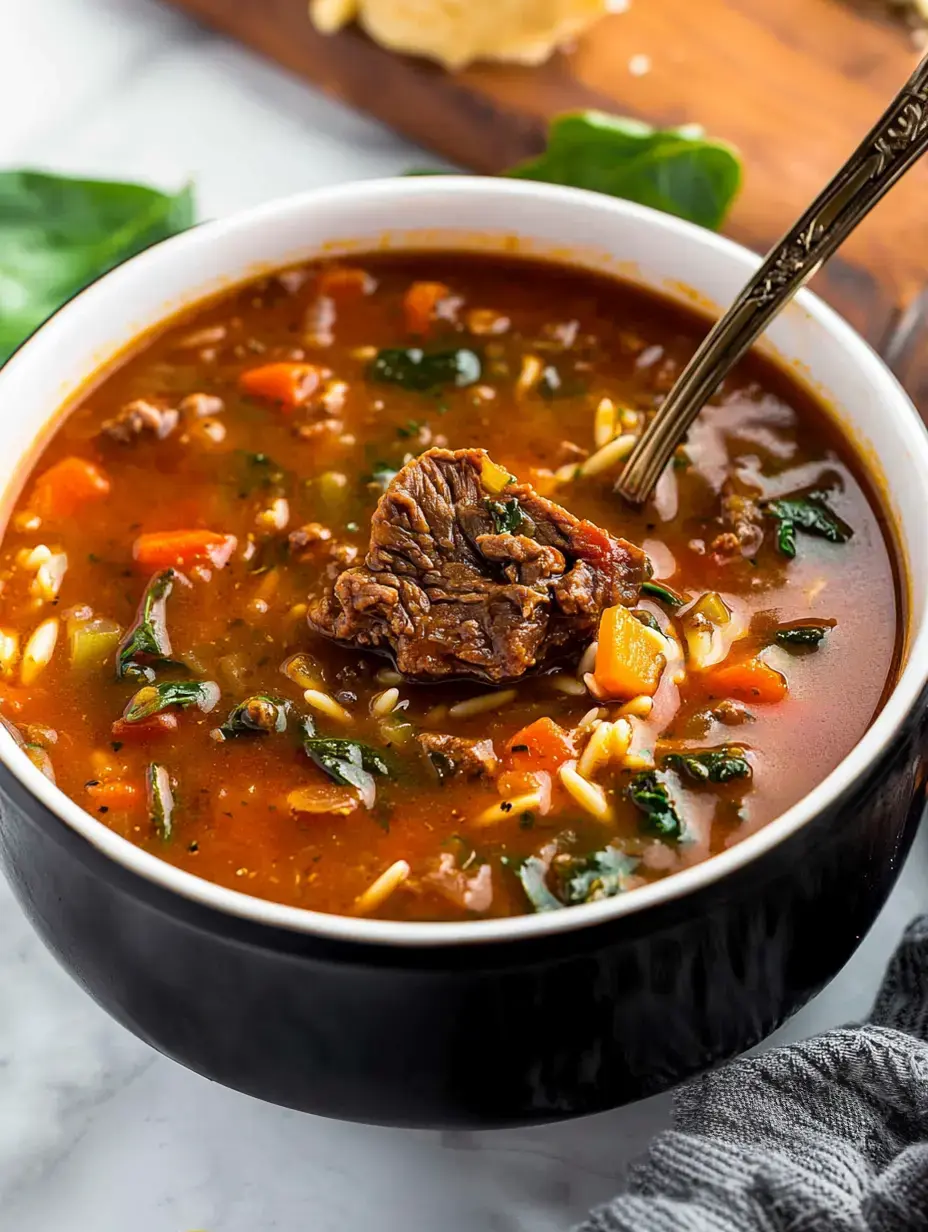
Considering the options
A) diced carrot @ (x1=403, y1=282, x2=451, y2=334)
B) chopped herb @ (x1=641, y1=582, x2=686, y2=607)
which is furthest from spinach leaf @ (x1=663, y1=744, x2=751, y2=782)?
diced carrot @ (x1=403, y1=282, x2=451, y2=334)

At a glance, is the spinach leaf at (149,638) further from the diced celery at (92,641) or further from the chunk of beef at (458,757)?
the chunk of beef at (458,757)

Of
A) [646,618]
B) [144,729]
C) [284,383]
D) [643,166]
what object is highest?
[643,166]

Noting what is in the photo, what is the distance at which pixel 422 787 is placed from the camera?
10.1ft

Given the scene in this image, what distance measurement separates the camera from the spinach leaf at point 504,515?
338 cm

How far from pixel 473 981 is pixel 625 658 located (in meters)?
0.86

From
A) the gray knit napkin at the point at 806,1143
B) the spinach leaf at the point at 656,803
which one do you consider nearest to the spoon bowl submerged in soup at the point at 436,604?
the spinach leaf at the point at 656,803

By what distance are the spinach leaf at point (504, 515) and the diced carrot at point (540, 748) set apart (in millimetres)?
460

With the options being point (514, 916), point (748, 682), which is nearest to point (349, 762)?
point (514, 916)

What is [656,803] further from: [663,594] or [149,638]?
[149,638]

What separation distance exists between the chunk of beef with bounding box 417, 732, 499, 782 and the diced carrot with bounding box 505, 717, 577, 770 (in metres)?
0.04

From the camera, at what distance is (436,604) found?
332 centimetres

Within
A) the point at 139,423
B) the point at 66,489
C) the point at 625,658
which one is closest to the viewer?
the point at 625,658

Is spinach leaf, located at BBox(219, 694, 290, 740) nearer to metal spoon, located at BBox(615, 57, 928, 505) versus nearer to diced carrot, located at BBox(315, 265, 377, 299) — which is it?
metal spoon, located at BBox(615, 57, 928, 505)

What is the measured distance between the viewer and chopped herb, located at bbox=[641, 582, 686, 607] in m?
3.39
